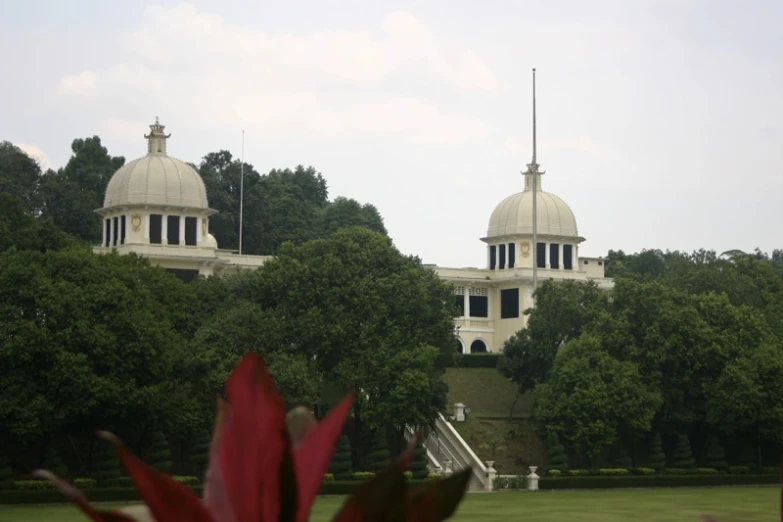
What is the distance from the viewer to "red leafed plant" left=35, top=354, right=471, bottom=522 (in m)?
1.49

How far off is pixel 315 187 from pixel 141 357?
188 feet

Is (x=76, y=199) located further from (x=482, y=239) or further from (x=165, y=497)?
(x=165, y=497)

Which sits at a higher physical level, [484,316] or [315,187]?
[315,187]

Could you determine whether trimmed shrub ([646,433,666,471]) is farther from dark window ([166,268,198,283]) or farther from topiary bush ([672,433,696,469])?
dark window ([166,268,198,283])

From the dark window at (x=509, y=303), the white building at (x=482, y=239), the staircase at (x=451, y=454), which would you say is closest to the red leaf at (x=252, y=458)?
the staircase at (x=451, y=454)

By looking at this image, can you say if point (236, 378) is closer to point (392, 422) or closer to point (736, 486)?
point (392, 422)

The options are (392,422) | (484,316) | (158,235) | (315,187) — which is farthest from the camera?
(315,187)

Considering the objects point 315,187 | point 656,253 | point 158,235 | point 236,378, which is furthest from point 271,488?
point 656,253

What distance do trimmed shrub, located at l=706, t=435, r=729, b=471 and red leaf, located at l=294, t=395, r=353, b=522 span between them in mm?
56003

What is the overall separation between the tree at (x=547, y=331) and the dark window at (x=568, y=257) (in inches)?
735

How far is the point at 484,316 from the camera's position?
8312 cm

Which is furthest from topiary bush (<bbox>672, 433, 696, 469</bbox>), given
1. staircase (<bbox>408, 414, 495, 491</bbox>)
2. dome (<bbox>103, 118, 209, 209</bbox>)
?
dome (<bbox>103, 118, 209, 209</bbox>)

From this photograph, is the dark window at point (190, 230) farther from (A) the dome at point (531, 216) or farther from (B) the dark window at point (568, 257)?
(B) the dark window at point (568, 257)

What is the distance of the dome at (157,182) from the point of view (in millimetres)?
70438
